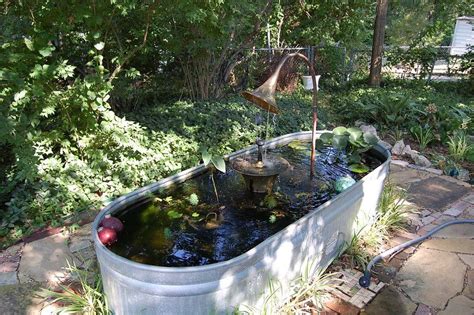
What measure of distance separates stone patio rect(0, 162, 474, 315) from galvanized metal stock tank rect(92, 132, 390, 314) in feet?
1.14

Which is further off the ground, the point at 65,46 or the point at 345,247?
the point at 65,46

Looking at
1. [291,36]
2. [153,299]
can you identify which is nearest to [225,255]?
[153,299]

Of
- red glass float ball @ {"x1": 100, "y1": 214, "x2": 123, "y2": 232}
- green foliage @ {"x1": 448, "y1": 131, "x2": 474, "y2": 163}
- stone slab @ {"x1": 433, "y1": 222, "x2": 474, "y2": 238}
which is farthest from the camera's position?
green foliage @ {"x1": 448, "y1": 131, "x2": 474, "y2": 163}

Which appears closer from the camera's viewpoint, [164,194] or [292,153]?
[164,194]

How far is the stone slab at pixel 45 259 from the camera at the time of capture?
7.39ft

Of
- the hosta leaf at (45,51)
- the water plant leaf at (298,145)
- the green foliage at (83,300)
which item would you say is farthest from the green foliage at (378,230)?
the hosta leaf at (45,51)

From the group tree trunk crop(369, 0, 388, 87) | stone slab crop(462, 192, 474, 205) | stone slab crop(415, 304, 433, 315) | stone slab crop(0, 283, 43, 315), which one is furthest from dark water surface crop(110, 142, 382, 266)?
tree trunk crop(369, 0, 388, 87)

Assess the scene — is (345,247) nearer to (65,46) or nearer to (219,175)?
(219,175)

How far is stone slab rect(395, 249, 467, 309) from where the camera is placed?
211cm

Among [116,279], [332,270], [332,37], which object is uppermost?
[332,37]

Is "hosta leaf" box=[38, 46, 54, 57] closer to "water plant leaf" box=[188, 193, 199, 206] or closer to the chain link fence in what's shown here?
"water plant leaf" box=[188, 193, 199, 206]

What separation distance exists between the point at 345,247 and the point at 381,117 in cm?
365

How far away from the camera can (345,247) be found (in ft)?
7.98

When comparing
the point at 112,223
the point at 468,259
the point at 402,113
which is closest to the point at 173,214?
the point at 112,223
